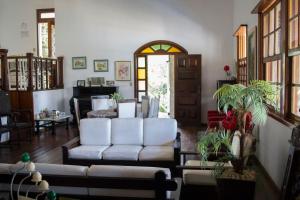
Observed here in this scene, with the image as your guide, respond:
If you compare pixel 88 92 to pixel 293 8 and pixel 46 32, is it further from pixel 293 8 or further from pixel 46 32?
pixel 293 8

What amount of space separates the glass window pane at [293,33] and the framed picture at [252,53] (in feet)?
5.98

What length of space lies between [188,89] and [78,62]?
3630mm

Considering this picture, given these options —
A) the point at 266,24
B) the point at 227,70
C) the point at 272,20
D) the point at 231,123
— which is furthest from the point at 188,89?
the point at 231,123

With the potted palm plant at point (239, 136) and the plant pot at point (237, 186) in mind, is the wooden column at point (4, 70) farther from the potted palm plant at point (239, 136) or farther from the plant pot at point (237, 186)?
the plant pot at point (237, 186)

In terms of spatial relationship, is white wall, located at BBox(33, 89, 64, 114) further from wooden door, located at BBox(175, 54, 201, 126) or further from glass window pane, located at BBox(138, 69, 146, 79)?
wooden door, located at BBox(175, 54, 201, 126)

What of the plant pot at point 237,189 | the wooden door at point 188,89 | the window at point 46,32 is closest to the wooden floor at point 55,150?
the wooden door at point 188,89

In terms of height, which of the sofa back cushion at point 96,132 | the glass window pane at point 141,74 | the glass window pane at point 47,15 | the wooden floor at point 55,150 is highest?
the glass window pane at point 47,15

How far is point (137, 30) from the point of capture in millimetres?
9703

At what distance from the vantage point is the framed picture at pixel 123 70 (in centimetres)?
985

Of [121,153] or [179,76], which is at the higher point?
[179,76]

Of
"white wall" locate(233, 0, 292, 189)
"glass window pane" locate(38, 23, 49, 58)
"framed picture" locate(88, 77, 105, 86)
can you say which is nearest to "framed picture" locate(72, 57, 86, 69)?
"framed picture" locate(88, 77, 105, 86)

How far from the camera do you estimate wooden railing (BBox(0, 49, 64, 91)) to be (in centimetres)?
772

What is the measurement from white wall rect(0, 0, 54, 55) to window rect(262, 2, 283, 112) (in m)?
8.32

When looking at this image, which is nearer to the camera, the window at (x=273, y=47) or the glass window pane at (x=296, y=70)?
the glass window pane at (x=296, y=70)
